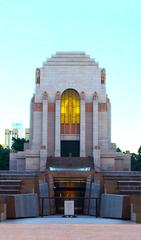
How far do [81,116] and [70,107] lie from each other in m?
1.87

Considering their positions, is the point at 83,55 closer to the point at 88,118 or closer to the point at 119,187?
the point at 88,118

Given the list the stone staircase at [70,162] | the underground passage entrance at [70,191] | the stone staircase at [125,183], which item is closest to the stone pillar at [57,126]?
the stone staircase at [70,162]

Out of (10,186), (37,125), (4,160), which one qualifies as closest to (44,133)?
(37,125)

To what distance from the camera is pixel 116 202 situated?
30.6 metres

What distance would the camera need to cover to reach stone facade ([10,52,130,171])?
5459 centimetres

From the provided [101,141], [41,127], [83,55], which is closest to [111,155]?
[101,141]

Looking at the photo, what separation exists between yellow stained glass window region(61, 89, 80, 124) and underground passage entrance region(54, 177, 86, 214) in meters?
15.5

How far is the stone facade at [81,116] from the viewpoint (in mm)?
54594

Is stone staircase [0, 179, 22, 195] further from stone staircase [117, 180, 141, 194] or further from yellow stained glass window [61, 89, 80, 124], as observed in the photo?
yellow stained glass window [61, 89, 80, 124]

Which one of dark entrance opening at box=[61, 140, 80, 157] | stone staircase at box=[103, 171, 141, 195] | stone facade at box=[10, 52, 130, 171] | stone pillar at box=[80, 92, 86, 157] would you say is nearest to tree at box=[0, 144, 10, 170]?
stone facade at box=[10, 52, 130, 171]

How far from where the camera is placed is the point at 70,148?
5562 centimetres

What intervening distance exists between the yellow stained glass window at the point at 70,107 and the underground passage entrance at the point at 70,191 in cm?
1547

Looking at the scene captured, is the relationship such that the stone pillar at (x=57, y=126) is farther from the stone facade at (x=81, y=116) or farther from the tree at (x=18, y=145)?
the tree at (x=18, y=145)

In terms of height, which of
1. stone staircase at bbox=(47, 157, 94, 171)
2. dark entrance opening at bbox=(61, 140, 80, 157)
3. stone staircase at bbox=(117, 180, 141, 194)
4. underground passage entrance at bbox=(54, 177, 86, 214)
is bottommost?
underground passage entrance at bbox=(54, 177, 86, 214)
